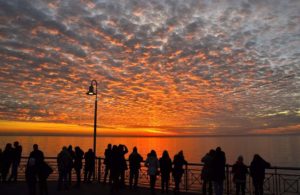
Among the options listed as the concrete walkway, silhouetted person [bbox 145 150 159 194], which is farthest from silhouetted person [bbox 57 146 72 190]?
silhouetted person [bbox 145 150 159 194]

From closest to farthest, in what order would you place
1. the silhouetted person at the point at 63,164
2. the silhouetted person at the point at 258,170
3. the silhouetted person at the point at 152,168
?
the silhouetted person at the point at 258,170
the silhouetted person at the point at 152,168
the silhouetted person at the point at 63,164

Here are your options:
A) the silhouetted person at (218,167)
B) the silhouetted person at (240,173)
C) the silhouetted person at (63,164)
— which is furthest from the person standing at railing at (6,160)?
the silhouetted person at (240,173)

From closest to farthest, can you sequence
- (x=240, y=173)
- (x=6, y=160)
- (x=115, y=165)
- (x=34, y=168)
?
(x=34, y=168) < (x=240, y=173) < (x=115, y=165) < (x=6, y=160)

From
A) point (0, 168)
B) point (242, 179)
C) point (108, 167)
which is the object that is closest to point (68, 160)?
point (108, 167)

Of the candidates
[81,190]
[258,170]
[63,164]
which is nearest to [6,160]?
[63,164]

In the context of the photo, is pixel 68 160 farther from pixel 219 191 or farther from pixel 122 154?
pixel 219 191

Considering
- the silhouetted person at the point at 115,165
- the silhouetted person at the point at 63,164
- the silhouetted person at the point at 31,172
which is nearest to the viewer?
the silhouetted person at the point at 31,172

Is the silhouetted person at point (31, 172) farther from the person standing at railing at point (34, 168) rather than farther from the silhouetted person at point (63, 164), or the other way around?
the silhouetted person at point (63, 164)

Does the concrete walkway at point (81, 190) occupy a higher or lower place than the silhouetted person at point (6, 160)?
lower

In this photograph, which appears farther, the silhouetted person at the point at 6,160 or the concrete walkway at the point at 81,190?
the silhouetted person at the point at 6,160

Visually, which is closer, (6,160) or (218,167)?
(218,167)

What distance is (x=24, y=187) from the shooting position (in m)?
13.6

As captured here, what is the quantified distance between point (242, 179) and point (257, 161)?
A: 37.6 inches

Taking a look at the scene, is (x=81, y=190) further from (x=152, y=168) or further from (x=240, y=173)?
(x=240, y=173)
